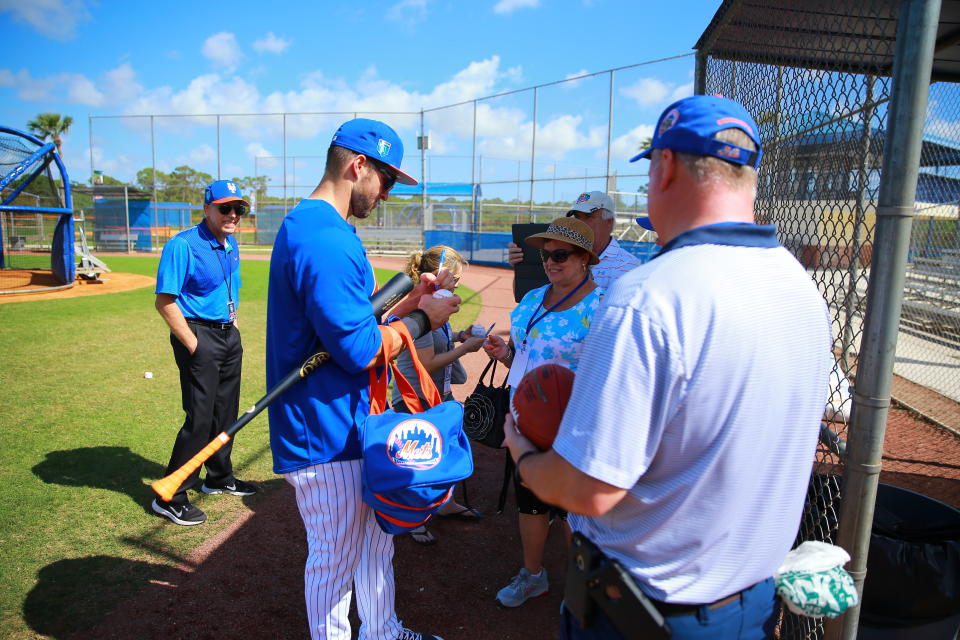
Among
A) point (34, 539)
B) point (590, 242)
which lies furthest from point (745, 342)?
→ point (34, 539)

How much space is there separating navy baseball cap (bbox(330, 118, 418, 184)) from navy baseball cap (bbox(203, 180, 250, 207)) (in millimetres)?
2184

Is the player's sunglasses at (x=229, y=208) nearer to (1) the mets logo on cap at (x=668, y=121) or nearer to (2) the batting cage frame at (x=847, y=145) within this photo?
(2) the batting cage frame at (x=847, y=145)

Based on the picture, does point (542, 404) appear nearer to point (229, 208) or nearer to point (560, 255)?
point (560, 255)

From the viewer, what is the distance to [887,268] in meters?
1.73

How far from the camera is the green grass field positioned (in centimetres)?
316

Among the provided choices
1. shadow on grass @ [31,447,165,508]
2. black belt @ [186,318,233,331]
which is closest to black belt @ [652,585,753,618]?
black belt @ [186,318,233,331]

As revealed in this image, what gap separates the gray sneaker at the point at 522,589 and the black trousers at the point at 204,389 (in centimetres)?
210

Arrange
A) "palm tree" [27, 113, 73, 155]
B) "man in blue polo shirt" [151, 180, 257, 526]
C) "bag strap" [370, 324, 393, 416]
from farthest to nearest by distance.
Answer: "palm tree" [27, 113, 73, 155] < "man in blue polo shirt" [151, 180, 257, 526] < "bag strap" [370, 324, 393, 416]

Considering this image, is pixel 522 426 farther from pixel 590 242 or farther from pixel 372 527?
pixel 590 242

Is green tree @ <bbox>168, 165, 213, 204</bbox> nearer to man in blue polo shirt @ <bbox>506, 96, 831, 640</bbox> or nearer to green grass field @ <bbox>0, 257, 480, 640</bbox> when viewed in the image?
A: green grass field @ <bbox>0, 257, 480, 640</bbox>

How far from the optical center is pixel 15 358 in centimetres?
781

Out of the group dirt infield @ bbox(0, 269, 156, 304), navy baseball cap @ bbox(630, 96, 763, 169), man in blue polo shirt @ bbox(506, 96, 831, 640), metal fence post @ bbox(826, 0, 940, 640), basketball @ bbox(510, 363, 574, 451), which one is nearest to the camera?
man in blue polo shirt @ bbox(506, 96, 831, 640)

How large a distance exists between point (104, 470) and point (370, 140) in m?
4.02

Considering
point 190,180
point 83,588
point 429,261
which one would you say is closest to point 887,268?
point 429,261
